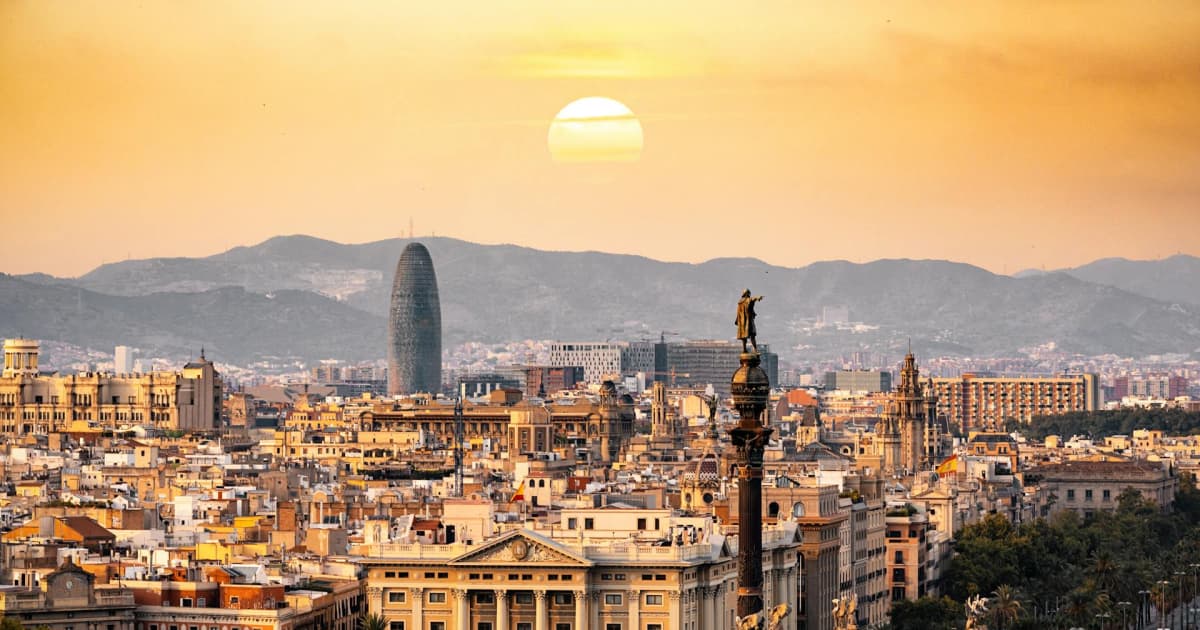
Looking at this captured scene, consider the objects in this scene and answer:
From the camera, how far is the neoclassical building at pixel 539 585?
6694 centimetres

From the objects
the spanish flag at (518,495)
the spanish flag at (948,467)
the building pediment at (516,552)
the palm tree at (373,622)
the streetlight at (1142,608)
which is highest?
the spanish flag at (948,467)

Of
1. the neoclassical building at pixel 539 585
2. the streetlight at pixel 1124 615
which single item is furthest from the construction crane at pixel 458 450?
the neoclassical building at pixel 539 585

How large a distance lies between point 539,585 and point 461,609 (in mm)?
1660

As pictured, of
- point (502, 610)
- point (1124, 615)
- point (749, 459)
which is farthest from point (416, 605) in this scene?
point (1124, 615)

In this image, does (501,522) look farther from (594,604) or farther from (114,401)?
(114,401)

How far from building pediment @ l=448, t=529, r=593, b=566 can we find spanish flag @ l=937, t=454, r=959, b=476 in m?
66.9

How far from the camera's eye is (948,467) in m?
140

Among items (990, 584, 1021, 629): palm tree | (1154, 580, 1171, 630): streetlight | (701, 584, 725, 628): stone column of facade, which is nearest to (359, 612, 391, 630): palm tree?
(701, 584, 725, 628): stone column of facade

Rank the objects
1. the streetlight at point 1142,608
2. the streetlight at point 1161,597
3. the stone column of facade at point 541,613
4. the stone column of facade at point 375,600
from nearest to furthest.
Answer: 1. the stone column of facade at point 541,613
2. the stone column of facade at point 375,600
3. the streetlight at point 1161,597
4. the streetlight at point 1142,608

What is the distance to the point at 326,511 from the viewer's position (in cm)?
9469

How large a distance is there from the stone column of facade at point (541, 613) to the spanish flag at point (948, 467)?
66.9 metres

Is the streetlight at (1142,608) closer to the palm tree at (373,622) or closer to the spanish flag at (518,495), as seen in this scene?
the spanish flag at (518,495)

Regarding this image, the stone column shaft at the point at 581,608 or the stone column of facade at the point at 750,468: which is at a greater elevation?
the stone column of facade at the point at 750,468

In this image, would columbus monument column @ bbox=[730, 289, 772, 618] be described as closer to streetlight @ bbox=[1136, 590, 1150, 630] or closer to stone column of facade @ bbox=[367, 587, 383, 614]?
stone column of facade @ bbox=[367, 587, 383, 614]
